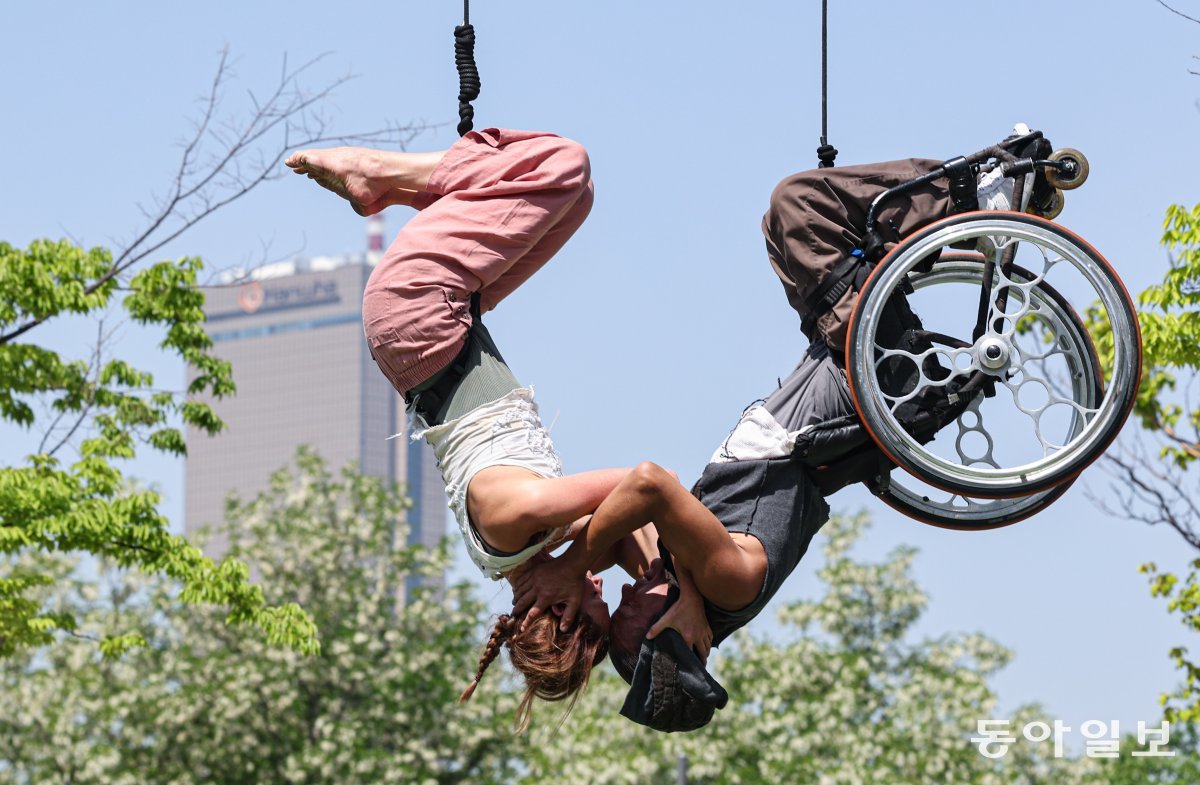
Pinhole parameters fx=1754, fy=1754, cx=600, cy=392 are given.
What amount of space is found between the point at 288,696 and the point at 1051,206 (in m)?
16.9

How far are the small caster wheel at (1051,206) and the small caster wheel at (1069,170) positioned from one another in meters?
0.07

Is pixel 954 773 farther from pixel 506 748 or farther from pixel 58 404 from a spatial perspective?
pixel 58 404

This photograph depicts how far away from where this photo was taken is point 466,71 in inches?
213

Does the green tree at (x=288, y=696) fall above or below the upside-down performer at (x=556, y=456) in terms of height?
above

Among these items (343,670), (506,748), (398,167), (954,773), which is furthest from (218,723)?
(398,167)

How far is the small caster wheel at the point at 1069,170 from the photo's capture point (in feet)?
15.9

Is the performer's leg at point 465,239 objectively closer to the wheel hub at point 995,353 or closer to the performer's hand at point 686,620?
the performer's hand at point 686,620

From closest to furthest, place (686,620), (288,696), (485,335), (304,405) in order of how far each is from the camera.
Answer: (686,620) → (485,335) → (288,696) → (304,405)

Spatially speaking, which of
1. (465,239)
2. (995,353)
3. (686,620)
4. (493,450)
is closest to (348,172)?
(465,239)

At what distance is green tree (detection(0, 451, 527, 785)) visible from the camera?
20.4m

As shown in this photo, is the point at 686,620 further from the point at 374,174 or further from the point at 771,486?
the point at 374,174

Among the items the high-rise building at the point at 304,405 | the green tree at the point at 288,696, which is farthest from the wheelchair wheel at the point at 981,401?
the high-rise building at the point at 304,405

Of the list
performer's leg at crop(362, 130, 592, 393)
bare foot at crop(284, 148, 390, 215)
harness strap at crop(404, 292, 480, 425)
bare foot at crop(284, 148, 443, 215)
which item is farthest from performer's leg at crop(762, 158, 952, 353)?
bare foot at crop(284, 148, 390, 215)

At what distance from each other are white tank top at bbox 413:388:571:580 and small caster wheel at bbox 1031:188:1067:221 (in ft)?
5.04
